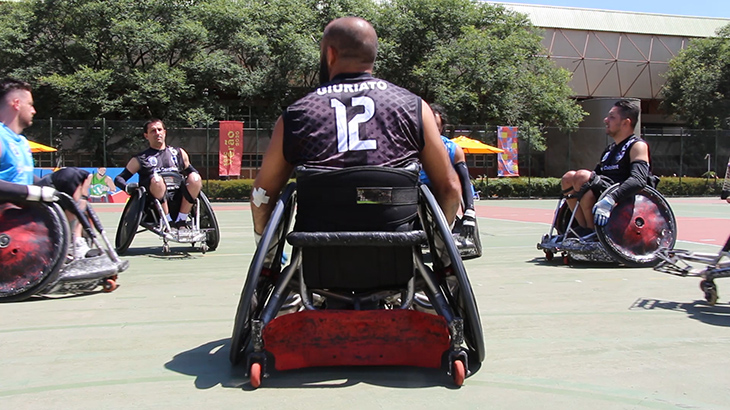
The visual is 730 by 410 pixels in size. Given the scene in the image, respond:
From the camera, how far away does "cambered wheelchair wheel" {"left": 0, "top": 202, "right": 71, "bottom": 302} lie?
439 centimetres

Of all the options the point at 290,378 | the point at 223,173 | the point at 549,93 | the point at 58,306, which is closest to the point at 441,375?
the point at 290,378

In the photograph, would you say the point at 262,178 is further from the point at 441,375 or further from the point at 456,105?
the point at 456,105

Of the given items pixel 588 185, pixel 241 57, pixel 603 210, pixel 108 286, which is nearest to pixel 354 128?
pixel 108 286

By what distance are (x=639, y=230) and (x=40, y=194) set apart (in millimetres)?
5201

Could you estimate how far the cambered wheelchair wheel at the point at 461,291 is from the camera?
260 centimetres

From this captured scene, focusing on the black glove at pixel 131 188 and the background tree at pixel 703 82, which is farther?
the background tree at pixel 703 82

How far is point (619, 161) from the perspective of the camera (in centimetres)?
646

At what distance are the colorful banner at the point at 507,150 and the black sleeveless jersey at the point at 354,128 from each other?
87.9 feet

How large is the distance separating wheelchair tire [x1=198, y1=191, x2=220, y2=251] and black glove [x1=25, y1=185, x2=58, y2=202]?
3358mm

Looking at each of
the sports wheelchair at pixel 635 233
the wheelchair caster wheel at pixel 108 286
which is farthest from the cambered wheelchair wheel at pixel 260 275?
the sports wheelchair at pixel 635 233

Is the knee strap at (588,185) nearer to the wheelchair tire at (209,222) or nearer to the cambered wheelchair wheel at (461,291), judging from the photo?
the cambered wheelchair wheel at (461,291)

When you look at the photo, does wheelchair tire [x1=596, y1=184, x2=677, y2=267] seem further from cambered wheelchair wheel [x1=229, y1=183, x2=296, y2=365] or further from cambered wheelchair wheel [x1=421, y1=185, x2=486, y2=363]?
cambered wheelchair wheel [x1=229, y1=183, x2=296, y2=365]

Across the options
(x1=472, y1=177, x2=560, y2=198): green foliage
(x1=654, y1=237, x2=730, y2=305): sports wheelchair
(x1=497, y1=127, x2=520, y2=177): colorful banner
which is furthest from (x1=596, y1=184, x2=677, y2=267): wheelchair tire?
(x1=497, y1=127, x2=520, y2=177): colorful banner

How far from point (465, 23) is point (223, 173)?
15.7m
